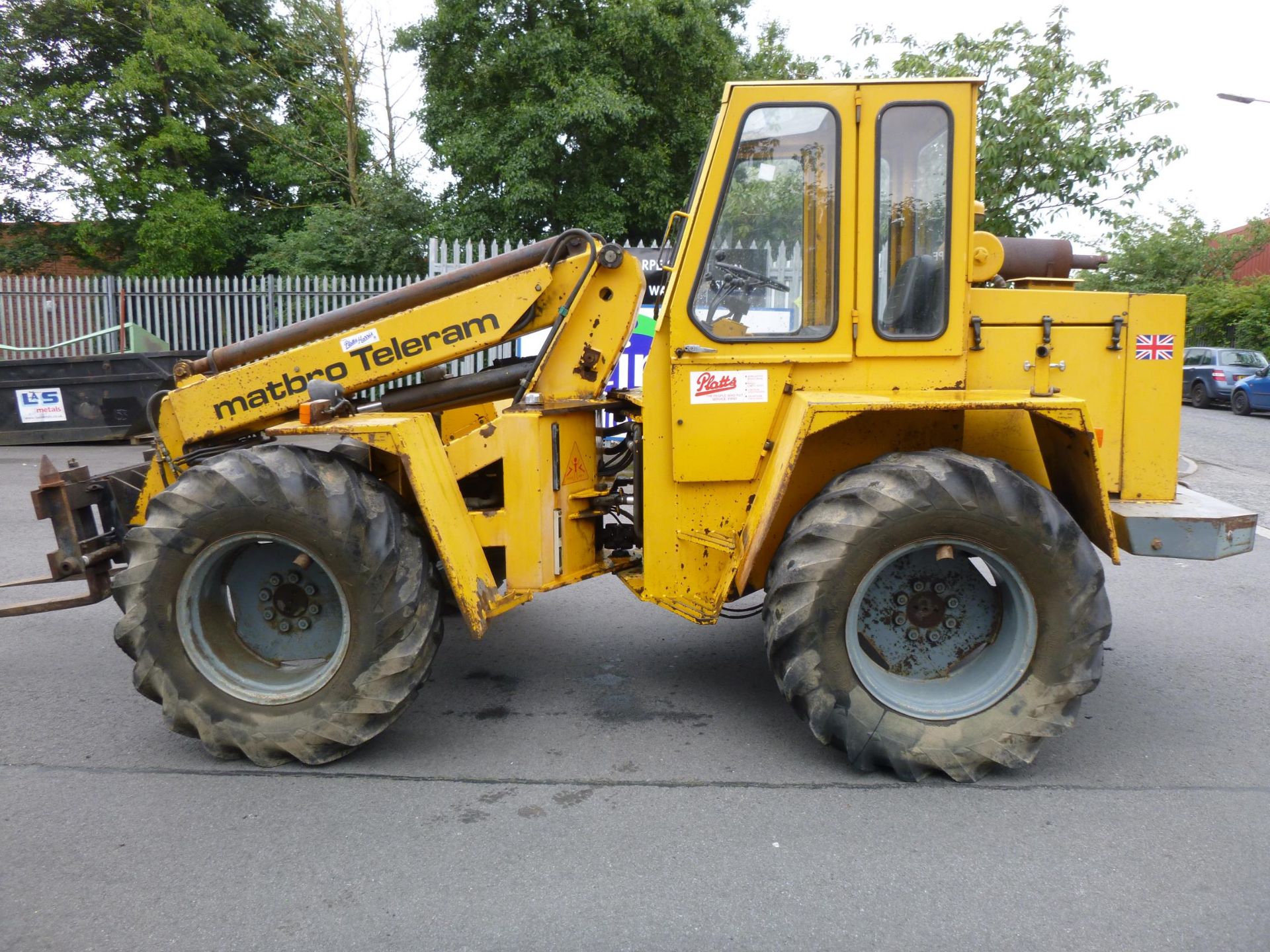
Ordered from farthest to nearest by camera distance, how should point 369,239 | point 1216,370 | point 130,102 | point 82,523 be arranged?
point 1216,370 < point 130,102 < point 369,239 < point 82,523

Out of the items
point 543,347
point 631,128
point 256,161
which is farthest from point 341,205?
point 543,347

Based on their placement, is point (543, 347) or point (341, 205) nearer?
point (543, 347)

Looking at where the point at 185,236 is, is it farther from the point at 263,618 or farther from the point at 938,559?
the point at 938,559

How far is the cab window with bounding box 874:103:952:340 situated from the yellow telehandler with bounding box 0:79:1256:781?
11 millimetres

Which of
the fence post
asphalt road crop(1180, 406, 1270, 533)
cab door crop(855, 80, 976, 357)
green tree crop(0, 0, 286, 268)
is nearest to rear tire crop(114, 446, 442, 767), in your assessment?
cab door crop(855, 80, 976, 357)

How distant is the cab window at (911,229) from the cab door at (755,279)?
0.47 feet

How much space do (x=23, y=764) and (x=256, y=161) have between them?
2196 cm

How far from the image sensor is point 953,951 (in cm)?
276

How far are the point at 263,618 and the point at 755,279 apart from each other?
2623mm

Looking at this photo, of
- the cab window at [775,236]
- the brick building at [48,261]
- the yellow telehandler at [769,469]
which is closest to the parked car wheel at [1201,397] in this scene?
the yellow telehandler at [769,469]

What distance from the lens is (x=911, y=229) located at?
3957mm

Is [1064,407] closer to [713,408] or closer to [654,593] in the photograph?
[713,408]

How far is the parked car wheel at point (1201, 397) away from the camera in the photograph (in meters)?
25.6

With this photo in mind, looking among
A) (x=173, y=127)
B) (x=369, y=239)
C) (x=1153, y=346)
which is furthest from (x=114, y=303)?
(x=1153, y=346)
